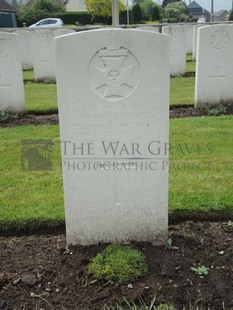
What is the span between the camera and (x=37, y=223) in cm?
330

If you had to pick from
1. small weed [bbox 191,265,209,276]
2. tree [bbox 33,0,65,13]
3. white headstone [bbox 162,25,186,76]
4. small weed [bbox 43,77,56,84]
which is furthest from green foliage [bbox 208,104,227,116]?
tree [bbox 33,0,65,13]

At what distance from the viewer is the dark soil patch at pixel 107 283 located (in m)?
2.39

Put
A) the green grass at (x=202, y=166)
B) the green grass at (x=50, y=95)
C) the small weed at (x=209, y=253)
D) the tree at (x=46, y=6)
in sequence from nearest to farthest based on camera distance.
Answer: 1. the small weed at (x=209, y=253)
2. the green grass at (x=202, y=166)
3. the green grass at (x=50, y=95)
4. the tree at (x=46, y=6)

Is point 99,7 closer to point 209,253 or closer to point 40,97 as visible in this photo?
point 40,97

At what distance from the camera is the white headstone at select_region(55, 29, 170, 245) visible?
8.10 feet

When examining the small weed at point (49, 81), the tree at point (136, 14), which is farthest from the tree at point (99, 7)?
the small weed at point (49, 81)

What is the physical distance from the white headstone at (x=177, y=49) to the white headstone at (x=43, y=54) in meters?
3.49

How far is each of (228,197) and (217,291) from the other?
1.31 metres

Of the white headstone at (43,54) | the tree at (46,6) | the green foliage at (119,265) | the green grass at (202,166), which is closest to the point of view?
the green foliage at (119,265)

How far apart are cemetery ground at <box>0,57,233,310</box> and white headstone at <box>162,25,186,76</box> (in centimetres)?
675

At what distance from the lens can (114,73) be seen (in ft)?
8.24

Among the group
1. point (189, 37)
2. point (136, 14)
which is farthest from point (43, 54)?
point (136, 14)

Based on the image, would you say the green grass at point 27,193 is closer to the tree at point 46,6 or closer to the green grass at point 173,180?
the green grass at point 173,180

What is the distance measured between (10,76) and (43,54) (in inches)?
184
